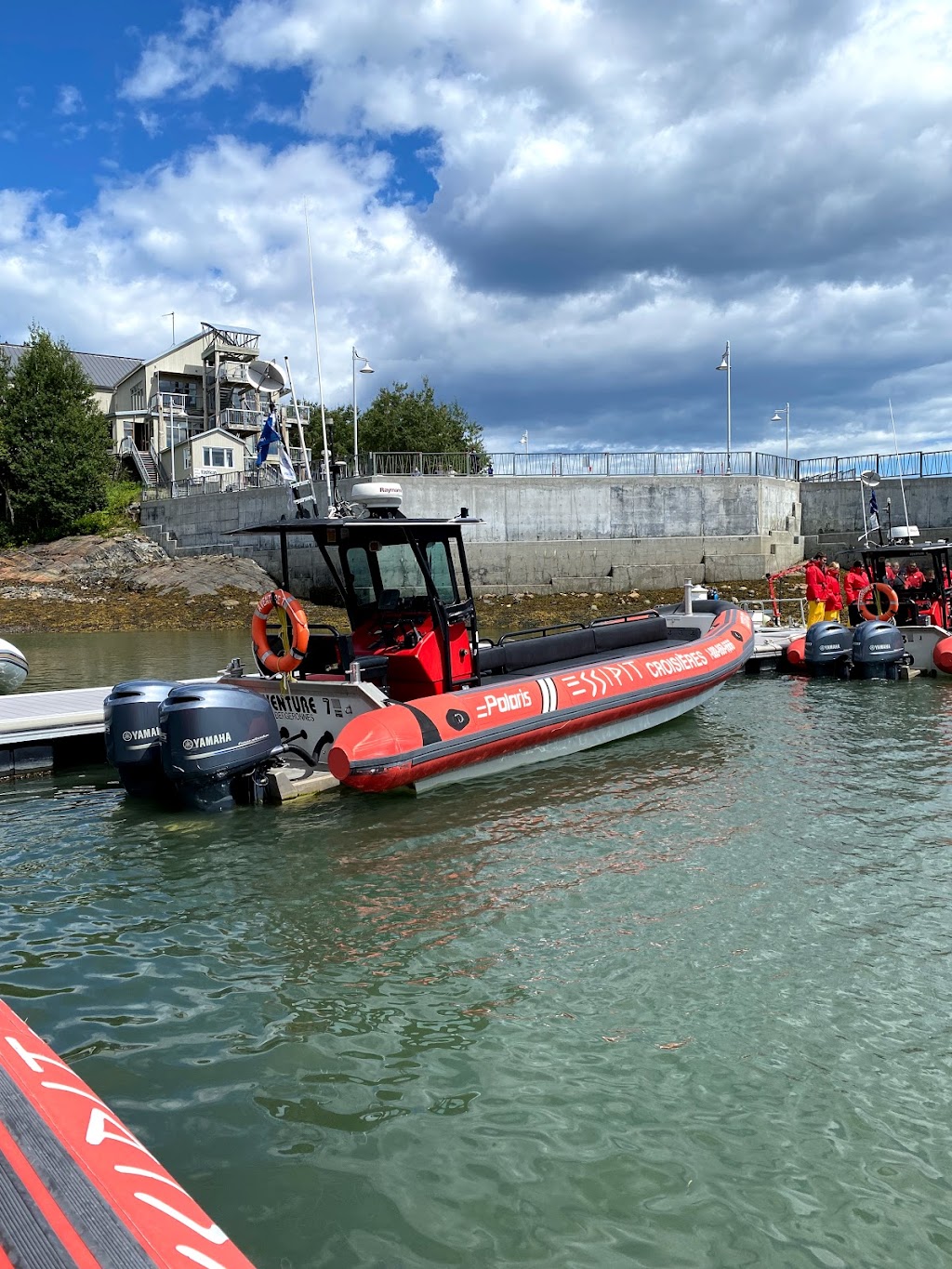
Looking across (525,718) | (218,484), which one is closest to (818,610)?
(525,718)

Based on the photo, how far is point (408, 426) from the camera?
1967 inches

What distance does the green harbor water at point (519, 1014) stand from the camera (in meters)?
3.20

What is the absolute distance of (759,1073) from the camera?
13.1ft

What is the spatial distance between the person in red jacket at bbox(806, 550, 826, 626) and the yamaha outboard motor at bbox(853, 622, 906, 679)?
2263 millimetres

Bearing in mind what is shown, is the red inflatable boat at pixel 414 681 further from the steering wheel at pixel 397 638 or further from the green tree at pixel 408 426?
the green tree at pixel 408 426

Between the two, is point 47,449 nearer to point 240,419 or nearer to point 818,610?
point 240,419

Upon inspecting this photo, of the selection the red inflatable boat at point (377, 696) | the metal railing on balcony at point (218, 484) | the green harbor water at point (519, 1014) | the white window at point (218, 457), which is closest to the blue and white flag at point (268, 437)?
the red inflatable boat at point (377, 696)

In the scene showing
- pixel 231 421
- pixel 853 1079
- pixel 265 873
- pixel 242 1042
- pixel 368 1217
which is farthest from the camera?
pixel 231 421

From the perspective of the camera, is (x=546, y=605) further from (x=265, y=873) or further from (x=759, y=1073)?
(x=759, y=1073)

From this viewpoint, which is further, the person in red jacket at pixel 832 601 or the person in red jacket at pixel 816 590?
the person in red jacket at pixel 832 601

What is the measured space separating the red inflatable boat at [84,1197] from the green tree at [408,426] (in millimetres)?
46383

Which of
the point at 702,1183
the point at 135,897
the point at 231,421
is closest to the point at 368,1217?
the point at 702,1183

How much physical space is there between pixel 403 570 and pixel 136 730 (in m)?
2.81

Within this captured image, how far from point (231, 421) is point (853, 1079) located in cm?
4695
